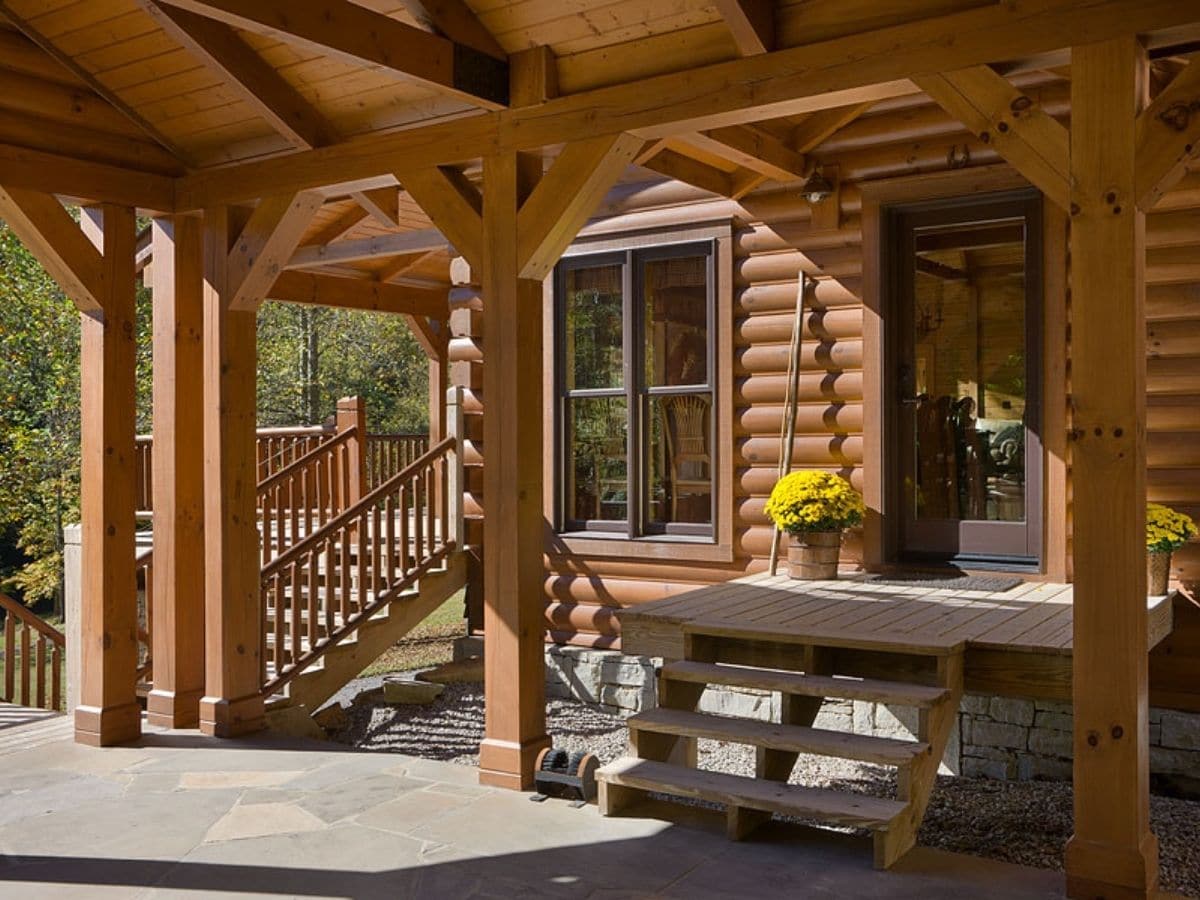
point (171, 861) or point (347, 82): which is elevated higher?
point (347, 82)

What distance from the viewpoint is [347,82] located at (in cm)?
507

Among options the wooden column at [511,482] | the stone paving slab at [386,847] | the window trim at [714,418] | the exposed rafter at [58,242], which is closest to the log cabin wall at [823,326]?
the window trim at [714,418]

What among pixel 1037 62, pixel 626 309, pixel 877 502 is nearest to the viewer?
pixel 1037 62

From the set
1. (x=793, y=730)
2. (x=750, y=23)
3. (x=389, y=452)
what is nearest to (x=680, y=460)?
(x=793, y=730)

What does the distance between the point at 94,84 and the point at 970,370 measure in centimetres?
462

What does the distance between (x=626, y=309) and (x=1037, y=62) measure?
3730 millimetres

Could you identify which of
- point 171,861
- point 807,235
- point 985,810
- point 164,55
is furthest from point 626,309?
point 171,861

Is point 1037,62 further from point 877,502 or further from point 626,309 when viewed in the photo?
point 626,309

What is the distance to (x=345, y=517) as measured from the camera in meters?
7.23

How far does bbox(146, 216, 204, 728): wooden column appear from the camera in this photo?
6.03 m

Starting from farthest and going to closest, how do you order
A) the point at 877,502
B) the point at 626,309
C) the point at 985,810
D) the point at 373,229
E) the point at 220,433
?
1. the point at 373,229
2. the point at 626,309
3. the point at 877,502
4. the point at 220,433
5. the point at 985,810

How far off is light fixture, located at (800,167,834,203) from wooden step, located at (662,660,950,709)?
8.92 feet

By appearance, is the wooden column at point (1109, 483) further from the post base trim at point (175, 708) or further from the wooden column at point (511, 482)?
the post base trim at point (175, 708)

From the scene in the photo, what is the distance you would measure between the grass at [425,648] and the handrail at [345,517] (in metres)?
2.26
